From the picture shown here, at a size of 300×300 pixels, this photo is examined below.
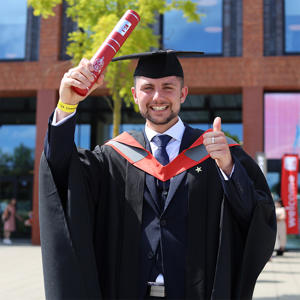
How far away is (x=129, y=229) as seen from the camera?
2615 mm

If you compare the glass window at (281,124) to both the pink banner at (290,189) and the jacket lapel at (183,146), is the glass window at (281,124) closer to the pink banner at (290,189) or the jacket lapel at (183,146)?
the pink banner at (290,189)

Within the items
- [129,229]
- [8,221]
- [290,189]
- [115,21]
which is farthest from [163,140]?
[8,221]

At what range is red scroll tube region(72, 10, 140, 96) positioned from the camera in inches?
93.4

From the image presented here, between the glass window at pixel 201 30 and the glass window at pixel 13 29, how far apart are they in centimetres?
514

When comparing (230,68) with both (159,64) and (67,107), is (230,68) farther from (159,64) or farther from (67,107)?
(67,107)

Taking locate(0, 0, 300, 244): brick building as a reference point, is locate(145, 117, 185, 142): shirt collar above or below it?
below

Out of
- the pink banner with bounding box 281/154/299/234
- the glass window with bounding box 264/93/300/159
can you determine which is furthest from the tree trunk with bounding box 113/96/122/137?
the pink banner with bounding box 281/154/299/234

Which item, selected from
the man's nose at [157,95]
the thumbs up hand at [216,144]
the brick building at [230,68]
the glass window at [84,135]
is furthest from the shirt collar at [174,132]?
the glass window at [84,135]

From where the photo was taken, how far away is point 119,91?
10.2m

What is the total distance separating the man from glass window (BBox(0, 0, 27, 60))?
15.0 meters

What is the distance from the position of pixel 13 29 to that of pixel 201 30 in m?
6.74

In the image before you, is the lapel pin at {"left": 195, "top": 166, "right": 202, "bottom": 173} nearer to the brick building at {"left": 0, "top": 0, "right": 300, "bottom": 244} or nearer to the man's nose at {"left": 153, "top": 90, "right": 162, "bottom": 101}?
the man's nose at {"left": 153, "top": 90, "right": 162, "bottom": 101}

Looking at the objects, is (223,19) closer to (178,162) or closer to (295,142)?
(295,142)

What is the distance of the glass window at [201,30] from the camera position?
1558cm
